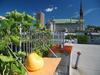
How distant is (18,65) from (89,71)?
11.1 feet

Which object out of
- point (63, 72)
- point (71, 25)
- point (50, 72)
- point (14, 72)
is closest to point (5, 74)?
point (14, 72)

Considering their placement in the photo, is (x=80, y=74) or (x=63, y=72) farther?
(x=80, y=74)

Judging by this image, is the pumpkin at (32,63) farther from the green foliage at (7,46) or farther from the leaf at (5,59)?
the leaf at (5,59)

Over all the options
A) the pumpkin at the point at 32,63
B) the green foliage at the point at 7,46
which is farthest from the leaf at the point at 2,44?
the pumpkin at the point at 32,63

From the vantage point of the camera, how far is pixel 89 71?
6.29 m

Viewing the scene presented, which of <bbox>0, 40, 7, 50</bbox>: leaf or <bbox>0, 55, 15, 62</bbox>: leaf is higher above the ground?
<bbox>0, 40, 7, 50</bbox>: leaf

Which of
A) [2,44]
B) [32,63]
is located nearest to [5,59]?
[2,44]

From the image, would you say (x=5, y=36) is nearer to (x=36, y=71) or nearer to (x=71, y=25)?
(x=36, y=71)

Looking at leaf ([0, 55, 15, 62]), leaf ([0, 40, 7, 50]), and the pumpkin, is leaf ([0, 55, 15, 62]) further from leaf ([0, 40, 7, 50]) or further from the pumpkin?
the pumpkin

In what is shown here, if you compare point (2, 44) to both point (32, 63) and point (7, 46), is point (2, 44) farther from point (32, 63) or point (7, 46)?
point (32, 63)

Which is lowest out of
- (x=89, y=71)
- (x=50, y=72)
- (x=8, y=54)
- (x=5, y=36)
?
(x=89, y=71)

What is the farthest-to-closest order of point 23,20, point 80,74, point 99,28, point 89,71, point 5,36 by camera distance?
point 99,28 < point 89,71 < point 80,74 < point 23,20 < point 5,36

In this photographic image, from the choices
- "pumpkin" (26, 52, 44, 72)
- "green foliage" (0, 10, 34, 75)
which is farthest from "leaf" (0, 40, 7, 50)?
"pumpkin" (26, 52, 44, 72)

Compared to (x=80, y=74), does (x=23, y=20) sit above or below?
above
